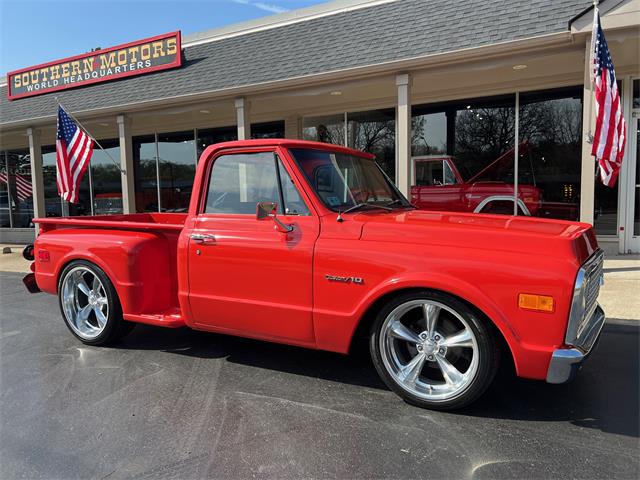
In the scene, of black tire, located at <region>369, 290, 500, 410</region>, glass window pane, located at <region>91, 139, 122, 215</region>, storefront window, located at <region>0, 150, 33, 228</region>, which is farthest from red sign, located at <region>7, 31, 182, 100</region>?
black tire, located at <region>369, 290, 500, 410</region>

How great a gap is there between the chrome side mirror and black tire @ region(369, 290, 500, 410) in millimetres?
914

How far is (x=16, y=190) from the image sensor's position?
16.8 metres

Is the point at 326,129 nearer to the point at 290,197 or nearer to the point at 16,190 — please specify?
the point at 290,197

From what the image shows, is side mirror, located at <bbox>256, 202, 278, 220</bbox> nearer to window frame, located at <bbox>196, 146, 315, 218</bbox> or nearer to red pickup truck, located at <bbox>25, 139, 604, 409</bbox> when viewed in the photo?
red pickup truck, located at <bbox>25, 139, 604, 409</bbox>

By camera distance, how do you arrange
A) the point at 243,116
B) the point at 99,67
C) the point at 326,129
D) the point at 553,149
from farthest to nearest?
the point at 99,67 < the point at 326,129 < the point at 243,116 < the point at 553,149

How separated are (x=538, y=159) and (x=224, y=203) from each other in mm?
7803

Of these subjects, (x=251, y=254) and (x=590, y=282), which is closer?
(x=590, y=282)

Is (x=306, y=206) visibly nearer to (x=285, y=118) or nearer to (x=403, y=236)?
(x=403, y=236)

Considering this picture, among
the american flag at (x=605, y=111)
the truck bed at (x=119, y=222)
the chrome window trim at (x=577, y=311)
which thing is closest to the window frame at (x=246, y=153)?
the truck bed at (x=119, y=222)

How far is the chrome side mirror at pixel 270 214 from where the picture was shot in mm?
3350

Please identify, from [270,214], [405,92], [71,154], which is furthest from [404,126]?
[71,154]

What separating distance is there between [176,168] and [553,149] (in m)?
10.3

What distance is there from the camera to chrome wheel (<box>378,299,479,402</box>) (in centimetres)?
297

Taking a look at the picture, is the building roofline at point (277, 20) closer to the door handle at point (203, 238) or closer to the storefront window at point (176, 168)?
the storefront window at point (176, 168)
